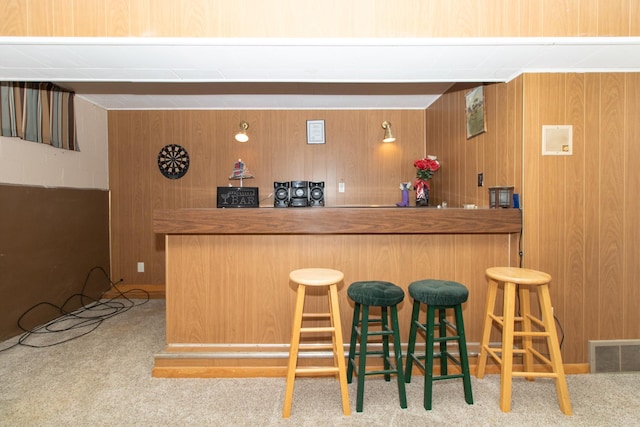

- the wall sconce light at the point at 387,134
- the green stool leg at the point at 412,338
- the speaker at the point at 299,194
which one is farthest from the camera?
the wall sconce light at the point at 387,134

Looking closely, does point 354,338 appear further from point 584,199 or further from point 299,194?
point 584,199

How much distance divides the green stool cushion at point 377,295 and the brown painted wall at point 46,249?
9.70ft

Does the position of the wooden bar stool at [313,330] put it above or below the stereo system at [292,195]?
below

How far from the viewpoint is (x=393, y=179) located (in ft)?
13.6

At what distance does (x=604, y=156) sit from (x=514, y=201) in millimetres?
659

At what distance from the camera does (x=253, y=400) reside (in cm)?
191

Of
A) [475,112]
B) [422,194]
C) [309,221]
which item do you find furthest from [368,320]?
[475,112]

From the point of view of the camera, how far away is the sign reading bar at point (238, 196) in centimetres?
273

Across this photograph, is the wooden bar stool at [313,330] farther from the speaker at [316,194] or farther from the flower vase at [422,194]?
the flower vase at [422,194]

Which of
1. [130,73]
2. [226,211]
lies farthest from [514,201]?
[130,73]

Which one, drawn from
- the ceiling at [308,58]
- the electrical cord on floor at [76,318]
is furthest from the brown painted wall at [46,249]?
the ceiling at [308,58]

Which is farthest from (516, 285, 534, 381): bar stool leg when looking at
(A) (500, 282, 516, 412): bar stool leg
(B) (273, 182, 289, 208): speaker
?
(B) (273, 182, 289, 208): speaker

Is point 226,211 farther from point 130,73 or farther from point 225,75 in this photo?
point 130,73

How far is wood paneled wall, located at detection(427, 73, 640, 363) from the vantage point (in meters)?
2.17
